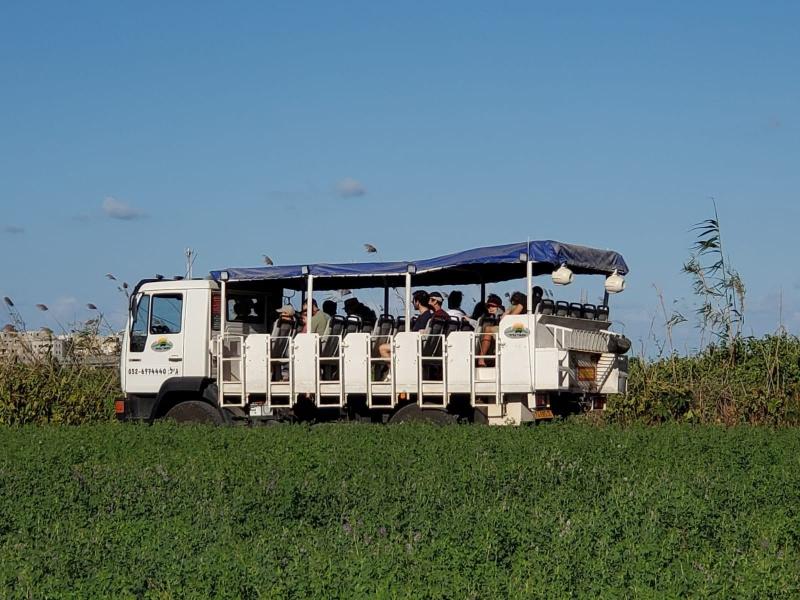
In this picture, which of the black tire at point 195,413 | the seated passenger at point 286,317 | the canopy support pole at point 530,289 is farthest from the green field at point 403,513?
the black tire at point 195,413

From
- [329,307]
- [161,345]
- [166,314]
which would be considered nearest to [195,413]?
[161,345]

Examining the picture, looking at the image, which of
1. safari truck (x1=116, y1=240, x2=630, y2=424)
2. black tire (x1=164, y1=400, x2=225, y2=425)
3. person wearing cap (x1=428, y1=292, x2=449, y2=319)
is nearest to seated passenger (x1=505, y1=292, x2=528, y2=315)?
safari truck (x1=116, y1=240, x2=630, y2=424)

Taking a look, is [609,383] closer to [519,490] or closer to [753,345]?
[753,345]

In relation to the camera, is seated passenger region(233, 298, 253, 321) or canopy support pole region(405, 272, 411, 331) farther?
seated passenger region(233, 298, 253, 321)

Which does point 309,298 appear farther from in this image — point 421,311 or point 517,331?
point 517,331

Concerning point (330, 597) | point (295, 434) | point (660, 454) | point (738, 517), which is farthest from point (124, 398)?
point (330, 597)

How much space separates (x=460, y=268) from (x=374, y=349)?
2.14 meters

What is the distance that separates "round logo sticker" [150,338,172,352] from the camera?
69.4 ft

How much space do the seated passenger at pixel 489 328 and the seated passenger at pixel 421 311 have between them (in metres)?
0.88

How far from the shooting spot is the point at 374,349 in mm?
19422

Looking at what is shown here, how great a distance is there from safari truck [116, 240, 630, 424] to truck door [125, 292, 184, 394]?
2 centimetres

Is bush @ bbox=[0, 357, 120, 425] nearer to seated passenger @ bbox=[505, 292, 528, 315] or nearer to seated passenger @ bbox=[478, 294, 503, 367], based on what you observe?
seated passenger @ bbox=[478, 294, 503, 367]

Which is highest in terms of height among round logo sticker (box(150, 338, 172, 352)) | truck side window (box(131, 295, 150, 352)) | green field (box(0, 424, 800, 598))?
truck side window (box(131, 295, 150, 352))

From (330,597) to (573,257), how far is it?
1159 centimetres
